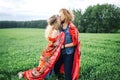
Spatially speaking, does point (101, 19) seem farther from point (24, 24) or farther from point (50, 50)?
point (50, 50)

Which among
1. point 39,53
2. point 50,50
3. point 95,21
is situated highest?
point 95,21

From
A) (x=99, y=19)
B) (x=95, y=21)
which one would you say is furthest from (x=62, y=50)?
(x=95, y=21)

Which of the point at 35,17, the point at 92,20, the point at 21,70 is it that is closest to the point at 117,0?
the point at 92,20

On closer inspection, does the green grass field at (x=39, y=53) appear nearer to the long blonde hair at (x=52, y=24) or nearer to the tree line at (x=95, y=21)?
the tree line at (x=95, y=21)

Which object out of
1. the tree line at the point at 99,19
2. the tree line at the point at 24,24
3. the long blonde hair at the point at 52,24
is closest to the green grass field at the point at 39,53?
the tree line at the point at 24,24

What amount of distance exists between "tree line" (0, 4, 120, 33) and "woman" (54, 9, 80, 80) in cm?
499

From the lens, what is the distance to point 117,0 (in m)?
10.4

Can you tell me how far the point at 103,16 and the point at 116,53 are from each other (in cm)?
376

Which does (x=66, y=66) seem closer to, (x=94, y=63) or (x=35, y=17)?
(x=94, y=63)

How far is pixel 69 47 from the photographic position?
17.9 feet

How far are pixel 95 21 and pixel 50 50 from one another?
689cm

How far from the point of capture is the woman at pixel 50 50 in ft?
18.3

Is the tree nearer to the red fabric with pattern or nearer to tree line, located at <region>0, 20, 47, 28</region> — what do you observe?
tree line, located at <region>0, 20, 47, 28</region>

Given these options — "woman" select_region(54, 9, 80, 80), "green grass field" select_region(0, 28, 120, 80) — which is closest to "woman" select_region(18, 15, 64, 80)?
"woman" select_region(54, 9, 80, 80)
